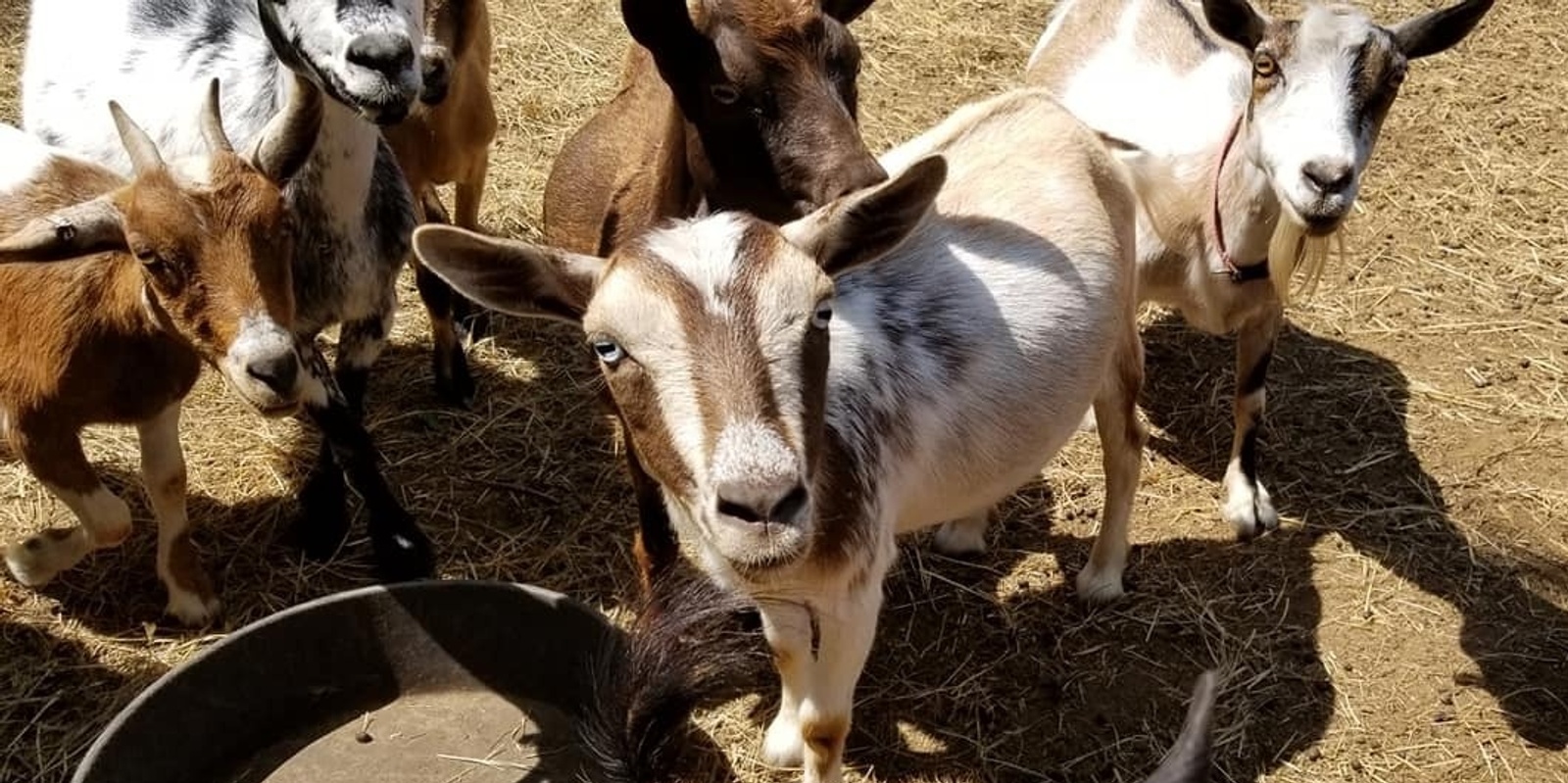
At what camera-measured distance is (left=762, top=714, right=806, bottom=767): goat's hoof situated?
390cm

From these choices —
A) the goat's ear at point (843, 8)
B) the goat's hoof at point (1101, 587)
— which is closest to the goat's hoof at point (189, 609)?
the goat's ear at point (843, 8)

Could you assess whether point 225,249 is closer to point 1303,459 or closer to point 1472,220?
point 1303,459

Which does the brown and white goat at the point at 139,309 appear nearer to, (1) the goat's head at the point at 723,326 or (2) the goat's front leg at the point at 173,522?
(2) the goat's front leg at the point at 173,522

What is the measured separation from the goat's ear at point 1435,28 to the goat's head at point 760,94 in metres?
1.76

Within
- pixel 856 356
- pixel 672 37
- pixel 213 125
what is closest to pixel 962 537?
pixel 856 356

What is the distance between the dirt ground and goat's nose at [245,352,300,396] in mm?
1170

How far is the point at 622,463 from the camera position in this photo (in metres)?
5.00

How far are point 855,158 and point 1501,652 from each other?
249cm

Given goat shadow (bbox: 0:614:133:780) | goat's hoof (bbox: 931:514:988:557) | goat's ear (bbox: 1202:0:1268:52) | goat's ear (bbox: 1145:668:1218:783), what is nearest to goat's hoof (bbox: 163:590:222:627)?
goat shadow (bbox: 0:614:133:780)

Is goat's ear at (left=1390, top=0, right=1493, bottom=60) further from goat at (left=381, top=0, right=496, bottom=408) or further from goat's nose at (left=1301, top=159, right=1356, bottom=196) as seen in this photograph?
goat at (left=381, top=0, right=496, bottom=408)

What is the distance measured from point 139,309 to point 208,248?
1.40ft

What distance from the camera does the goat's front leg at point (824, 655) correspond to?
3.29m

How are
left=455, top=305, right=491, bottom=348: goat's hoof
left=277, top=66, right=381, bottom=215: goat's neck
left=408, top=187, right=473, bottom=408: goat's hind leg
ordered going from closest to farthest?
1. left=277, top=66, right=381, bottom=215: goat's neck
2. left=408, top=187, right=473, bottom=408: goat's hind leg
3. left=455, top=305, right=491, bottom=348: goat's hoof

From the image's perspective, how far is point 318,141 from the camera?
400 cm
